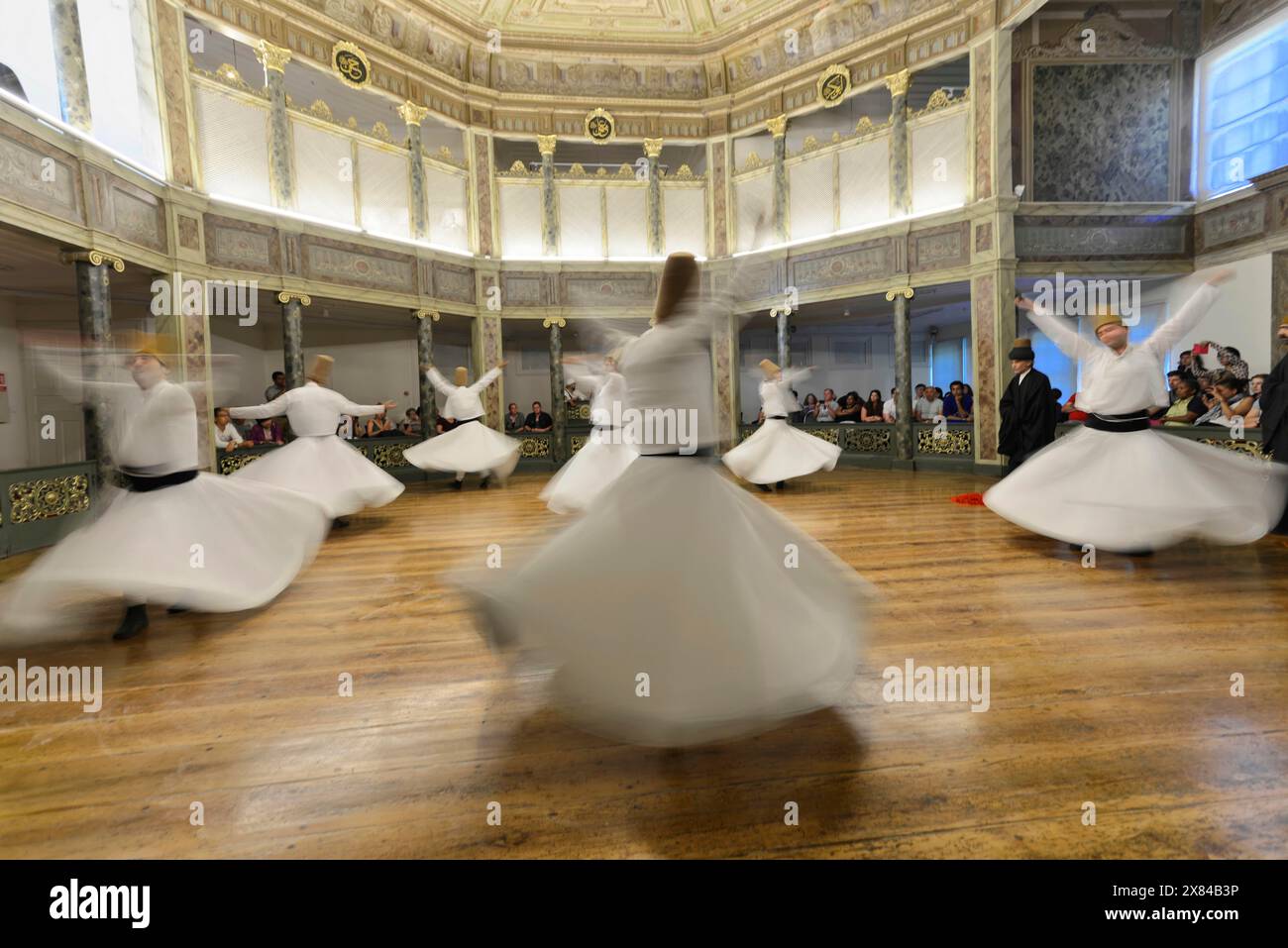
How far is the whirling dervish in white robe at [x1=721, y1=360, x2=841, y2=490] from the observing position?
7602mm

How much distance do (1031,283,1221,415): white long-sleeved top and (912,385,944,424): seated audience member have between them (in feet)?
21.8

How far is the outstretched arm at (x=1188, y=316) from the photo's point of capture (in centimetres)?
379

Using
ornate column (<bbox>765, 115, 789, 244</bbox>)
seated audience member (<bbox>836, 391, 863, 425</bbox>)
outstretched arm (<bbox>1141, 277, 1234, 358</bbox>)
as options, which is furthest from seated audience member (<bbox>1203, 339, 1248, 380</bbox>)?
ornate column (<bbox>765, 115, 789, 244</bbox>)

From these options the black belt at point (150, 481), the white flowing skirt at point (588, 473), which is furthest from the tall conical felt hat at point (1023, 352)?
the black belt at point (150, 481)

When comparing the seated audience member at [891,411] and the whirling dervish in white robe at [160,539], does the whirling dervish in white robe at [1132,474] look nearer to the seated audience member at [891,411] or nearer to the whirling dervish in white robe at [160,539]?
the whirling dervish in white robe at [160,539]

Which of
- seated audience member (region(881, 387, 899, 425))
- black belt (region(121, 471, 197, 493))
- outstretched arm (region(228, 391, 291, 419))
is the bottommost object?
black belt (region(121, 471, 197, 493))

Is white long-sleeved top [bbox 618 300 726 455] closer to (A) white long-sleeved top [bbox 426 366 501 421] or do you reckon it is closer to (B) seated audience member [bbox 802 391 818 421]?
(A) white long-sleeved top [bbox 426 366 501 421]

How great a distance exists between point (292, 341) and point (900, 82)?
31.9 feet

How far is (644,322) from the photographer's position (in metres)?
11.9

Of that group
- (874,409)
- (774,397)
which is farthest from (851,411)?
(774,397)

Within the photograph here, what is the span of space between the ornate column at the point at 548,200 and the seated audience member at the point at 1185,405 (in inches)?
367
